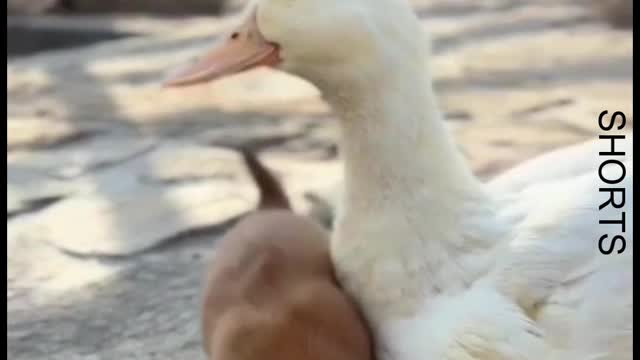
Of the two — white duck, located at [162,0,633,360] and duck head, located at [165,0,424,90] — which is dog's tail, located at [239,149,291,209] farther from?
duck head, located at [165,0,424,90]

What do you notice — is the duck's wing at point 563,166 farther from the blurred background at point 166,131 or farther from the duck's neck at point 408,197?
the blurred background at point 166,131

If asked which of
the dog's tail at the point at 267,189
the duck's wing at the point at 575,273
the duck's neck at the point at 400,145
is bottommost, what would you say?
the dog's tail at the point at 267,189

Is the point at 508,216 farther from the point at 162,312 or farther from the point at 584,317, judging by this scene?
the point at 162,312

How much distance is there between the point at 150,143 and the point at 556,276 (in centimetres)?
232

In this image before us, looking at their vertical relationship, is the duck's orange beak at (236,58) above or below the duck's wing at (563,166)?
above

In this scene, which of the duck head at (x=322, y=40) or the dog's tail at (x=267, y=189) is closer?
the duck head at (x=322, y=40)

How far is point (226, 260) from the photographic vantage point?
2.59 m

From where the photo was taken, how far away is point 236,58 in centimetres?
241

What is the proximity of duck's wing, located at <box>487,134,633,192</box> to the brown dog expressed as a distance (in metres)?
0.31

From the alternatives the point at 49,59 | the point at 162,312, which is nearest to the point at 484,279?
the point at 162,312

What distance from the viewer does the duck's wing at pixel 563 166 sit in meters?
2.57

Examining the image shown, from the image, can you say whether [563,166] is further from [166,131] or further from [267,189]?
[166,131]

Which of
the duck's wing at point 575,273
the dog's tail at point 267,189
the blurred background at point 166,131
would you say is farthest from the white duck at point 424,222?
the blurred background at point 166,131

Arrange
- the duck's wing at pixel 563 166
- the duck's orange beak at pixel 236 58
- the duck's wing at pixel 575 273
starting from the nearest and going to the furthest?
the duck's wing at pixel 575 273
the duck's orange beak at pixel 236 58
the duck's wing at pixel 563 166
